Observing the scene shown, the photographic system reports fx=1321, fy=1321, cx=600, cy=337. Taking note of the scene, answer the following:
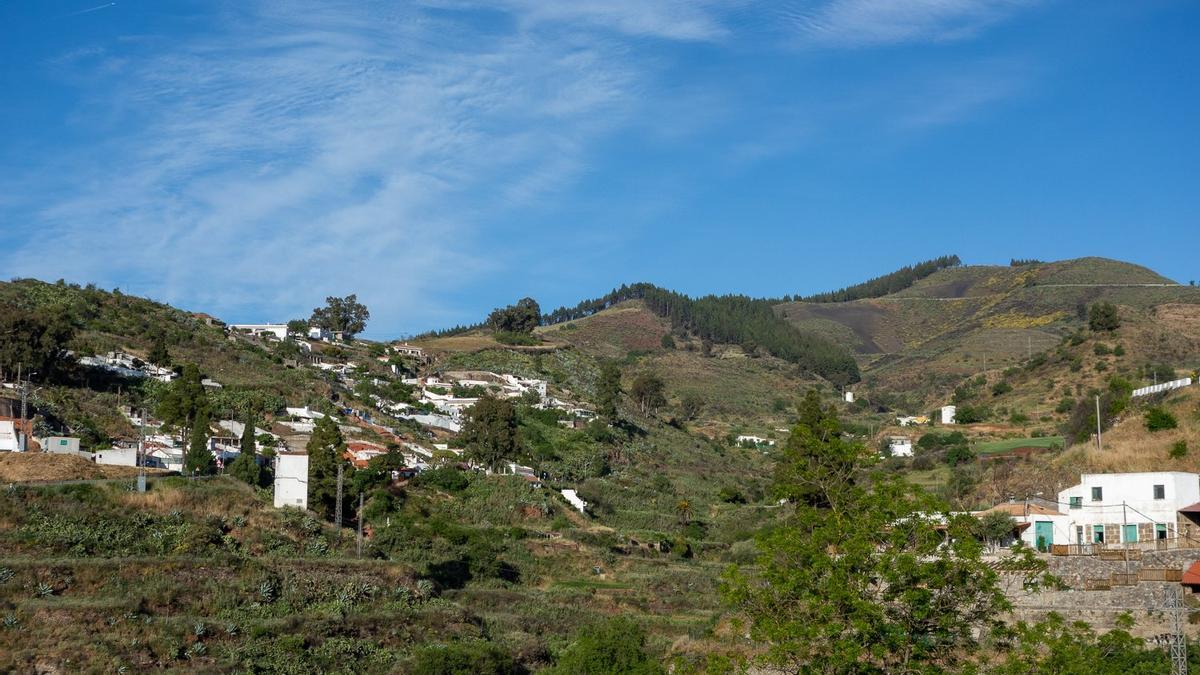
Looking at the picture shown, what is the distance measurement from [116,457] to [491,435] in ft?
63.6

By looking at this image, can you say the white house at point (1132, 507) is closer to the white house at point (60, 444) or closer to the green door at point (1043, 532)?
the green door at point (1043, 532)

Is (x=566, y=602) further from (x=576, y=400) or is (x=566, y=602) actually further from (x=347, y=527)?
(x=576, y=400)

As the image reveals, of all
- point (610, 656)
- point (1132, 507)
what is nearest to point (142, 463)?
point (610, 656)

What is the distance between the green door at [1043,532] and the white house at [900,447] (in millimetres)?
30861

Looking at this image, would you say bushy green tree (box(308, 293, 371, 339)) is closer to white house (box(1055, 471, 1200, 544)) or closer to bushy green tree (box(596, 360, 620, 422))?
bushy green tree (box(596, 360, 620, 422))

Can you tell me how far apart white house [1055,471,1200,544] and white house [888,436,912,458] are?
102 feet

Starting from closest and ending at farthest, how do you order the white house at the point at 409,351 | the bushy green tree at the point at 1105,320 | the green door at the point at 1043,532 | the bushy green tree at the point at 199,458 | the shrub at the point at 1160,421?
the green door at the point at 1043,532
the shrub at the point at 1160,421
the bushy green tree at the point at 199,458
the bushy green tree at the point at 1105,320
the white house at the point at 409,351

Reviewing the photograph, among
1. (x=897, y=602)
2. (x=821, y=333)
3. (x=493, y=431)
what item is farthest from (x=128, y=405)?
(x=821, y=333)

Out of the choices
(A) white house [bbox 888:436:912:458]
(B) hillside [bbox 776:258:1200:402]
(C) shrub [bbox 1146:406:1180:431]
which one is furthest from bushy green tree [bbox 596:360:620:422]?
(C) shrub [bbox 1146:406:1180:431]

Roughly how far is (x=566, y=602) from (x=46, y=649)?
18.2m

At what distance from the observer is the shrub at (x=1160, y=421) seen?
46719 millimetres

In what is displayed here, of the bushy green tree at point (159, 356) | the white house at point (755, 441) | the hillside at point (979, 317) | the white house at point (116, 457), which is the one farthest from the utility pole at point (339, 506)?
the hillside at point (979, 317)

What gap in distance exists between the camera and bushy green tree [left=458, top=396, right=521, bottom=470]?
61938 millimetres

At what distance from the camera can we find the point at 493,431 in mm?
62312
